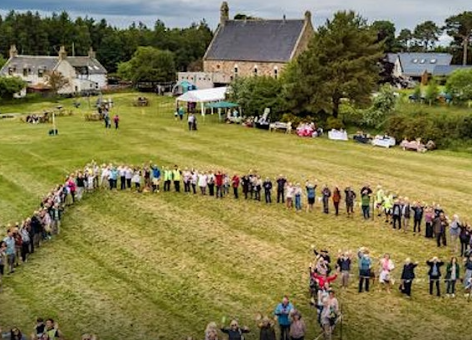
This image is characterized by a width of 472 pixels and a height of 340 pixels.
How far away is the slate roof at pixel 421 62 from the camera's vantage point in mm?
88375

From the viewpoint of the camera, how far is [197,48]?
300ft

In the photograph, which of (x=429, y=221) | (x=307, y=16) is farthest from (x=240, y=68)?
(x=429, y=221)

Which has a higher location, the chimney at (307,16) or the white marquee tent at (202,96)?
the chimney at (307,16)

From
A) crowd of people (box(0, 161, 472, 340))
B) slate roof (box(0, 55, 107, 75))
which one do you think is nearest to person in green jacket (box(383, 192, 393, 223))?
crowd of people (box(0, 161, 472, 340))

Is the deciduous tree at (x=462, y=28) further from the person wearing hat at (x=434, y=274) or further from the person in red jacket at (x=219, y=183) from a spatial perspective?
the person wearing hat at (x=434, y=274)

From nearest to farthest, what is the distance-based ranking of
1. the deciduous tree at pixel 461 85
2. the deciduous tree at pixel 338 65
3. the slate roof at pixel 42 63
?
the deciduous tree at pixel 338 65 → the deciduous tree at pixel 461 85 → the slate roof at pixel 42 63

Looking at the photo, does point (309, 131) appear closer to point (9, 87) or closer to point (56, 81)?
point (9, 87)

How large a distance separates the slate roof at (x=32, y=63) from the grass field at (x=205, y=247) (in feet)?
139

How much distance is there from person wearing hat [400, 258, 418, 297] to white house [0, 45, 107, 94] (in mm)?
61617

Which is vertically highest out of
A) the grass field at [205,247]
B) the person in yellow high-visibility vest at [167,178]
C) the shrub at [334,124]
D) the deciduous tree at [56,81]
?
the deciduous tree at [56,81]

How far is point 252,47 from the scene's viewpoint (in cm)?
6512

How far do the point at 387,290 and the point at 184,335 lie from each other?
585 cm

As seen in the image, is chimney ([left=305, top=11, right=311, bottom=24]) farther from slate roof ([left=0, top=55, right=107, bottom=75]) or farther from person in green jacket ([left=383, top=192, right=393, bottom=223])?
person in green jacket ([left=383, top=192, right=393, bottom=223])

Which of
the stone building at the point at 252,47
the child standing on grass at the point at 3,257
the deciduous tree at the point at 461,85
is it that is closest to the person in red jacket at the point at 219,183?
the child standing on grass at the point at 3,257
